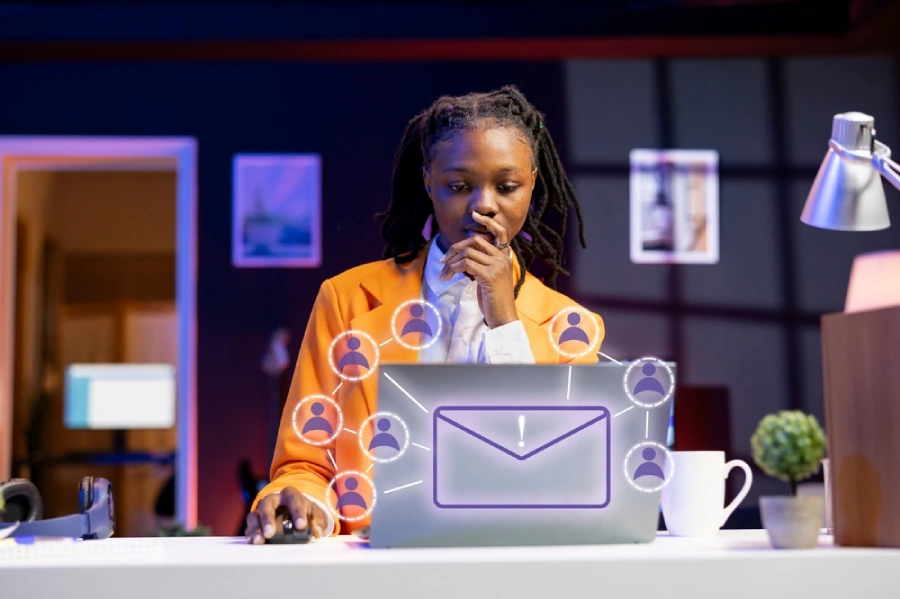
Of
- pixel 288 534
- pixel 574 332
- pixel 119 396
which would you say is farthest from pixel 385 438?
pixel 119 396

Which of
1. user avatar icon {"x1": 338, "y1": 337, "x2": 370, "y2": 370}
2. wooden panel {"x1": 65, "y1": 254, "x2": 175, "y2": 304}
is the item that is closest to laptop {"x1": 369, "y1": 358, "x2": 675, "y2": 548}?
user avatar icon {"x1": 338, "y1": 337, "x2": 370, "y2": 370}

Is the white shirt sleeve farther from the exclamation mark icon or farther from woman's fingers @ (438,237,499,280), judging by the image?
the exclamation mark icon

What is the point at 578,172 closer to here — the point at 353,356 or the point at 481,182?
the point at 481,182

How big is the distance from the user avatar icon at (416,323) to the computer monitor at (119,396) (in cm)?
517

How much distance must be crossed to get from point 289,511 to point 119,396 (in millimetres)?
5511

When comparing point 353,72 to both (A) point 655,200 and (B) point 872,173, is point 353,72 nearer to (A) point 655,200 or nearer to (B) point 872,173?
(A) point 655,200

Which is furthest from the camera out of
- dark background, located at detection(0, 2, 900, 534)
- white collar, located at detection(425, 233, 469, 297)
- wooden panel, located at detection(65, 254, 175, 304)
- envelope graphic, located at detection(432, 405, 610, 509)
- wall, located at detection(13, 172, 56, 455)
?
wooden panel, located at detection(65, 254, 175, 304)

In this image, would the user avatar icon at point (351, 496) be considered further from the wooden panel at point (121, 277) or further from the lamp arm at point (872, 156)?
the wooden panel at point (121, 277)

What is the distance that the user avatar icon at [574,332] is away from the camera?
5.04ft

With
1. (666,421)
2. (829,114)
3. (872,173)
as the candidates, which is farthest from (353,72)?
(666,421)

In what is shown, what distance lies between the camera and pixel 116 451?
6.85m

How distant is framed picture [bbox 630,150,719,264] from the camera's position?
4.41 metres

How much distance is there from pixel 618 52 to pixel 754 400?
159cm

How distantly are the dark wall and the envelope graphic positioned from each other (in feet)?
10.7
